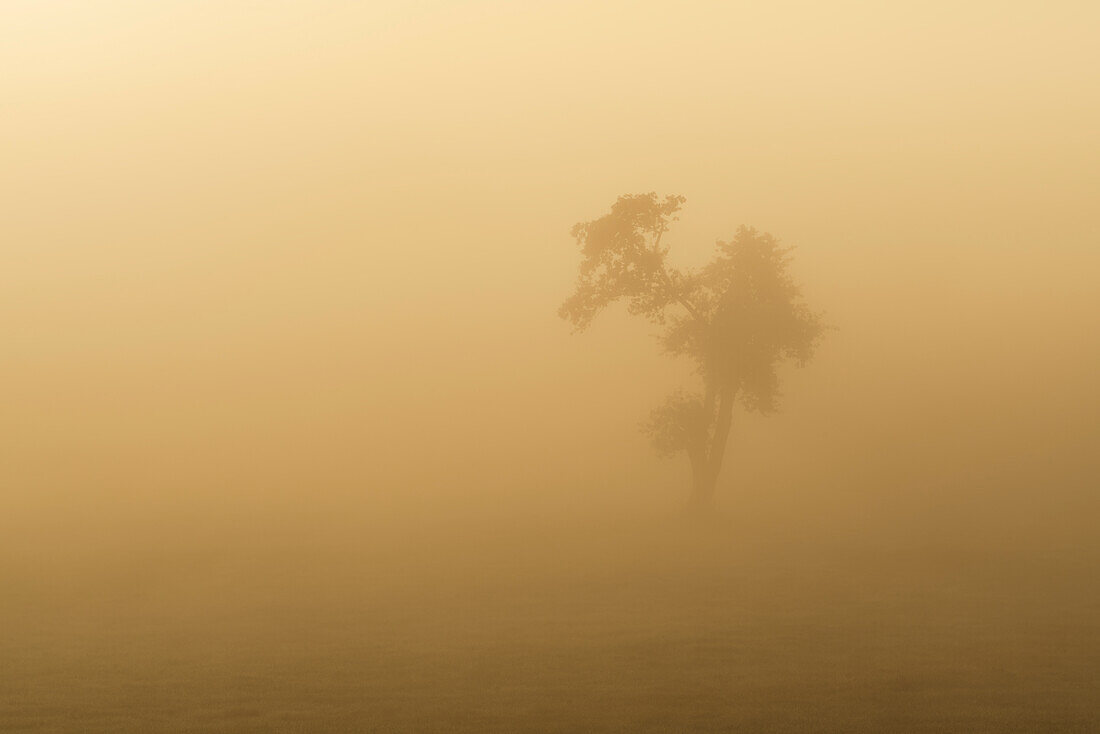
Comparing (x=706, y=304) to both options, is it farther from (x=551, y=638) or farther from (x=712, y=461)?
(x=551, y=638)

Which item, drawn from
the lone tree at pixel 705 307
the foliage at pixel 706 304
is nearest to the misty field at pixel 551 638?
the lone tree at pixel 705 307

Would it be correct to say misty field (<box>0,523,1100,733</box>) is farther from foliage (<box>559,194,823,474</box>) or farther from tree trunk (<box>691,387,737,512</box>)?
foliage (<box>559,194,823,474</box>)

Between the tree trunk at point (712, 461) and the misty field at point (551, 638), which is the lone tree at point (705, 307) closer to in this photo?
the tree trunk at point (712, 461)

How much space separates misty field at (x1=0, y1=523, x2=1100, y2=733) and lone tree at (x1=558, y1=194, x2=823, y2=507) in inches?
210

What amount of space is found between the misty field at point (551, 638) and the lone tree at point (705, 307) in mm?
5340

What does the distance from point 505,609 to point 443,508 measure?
72.1 feet

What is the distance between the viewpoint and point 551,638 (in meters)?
24.8

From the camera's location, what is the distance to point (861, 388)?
9169cm

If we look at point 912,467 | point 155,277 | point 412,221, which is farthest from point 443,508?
point 412,221

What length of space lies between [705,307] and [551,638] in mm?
22323

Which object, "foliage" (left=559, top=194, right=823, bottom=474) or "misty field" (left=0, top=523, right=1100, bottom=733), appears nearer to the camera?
"misty field" (left=0, top=523, right=1100, bottom=733)

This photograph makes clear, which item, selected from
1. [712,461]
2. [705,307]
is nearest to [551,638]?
[712,461]

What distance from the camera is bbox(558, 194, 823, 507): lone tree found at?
141 feet

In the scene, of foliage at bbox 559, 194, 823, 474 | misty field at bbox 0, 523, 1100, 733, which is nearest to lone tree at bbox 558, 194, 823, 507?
foliage at bbox 559, 194, 823, 474
